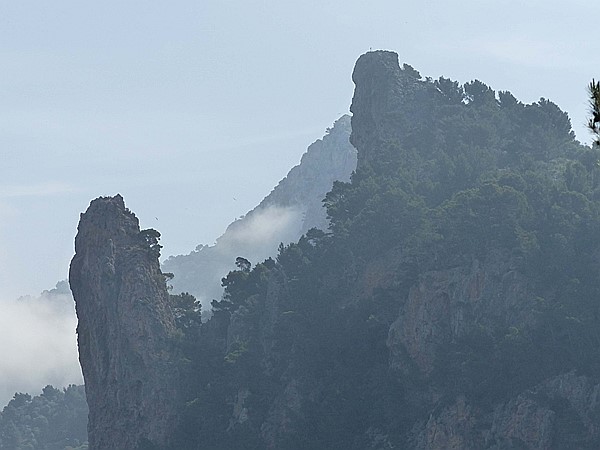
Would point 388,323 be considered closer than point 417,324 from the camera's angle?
No

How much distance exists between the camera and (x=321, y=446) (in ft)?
343

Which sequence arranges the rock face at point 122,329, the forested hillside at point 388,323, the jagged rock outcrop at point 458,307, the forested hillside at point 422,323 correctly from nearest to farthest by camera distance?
the forested hillside at point 422,323
the forested hillside at point 388,323
the jagged rock outcrop at point 458,307
the rock face at point 122,329

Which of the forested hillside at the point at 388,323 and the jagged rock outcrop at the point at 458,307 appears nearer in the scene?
the forested hillside at the point at 388,323

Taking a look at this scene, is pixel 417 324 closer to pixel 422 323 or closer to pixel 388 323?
pixel 422 323

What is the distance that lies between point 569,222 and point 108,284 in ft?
120

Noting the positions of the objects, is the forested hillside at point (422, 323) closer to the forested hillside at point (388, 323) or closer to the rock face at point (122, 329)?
the forested hillside at point (388, 323)

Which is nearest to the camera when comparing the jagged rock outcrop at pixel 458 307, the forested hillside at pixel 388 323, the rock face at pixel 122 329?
the forested hillside at pixel 388 323

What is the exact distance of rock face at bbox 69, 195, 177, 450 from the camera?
4518 inches

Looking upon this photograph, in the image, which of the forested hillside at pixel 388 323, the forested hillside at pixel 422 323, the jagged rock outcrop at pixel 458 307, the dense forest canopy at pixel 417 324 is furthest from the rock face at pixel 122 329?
the jagged rock outcrop at pixel 458 307

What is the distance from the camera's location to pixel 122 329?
11762 centimetres

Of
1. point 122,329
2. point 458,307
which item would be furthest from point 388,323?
point 122,329

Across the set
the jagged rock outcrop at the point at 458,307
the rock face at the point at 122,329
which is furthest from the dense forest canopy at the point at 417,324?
the rock face at the point at 122,329

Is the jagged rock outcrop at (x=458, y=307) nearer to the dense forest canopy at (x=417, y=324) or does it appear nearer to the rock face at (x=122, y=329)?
the dense forest canopy at (x=417, y=324)

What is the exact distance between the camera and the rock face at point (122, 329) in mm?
114750
